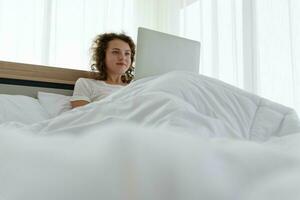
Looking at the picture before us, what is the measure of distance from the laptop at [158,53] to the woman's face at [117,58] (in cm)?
79

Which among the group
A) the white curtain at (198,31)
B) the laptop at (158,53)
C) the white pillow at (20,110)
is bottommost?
the white pillow at (20,110)

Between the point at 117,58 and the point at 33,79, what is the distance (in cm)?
52

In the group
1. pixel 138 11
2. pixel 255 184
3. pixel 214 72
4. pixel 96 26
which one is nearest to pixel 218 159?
pixel 255 184

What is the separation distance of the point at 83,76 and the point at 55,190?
1.98 metres

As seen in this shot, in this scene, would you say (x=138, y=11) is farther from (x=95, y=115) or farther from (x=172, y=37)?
(x=95, y=115)

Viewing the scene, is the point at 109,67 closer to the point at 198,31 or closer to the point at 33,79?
the point at 33,79

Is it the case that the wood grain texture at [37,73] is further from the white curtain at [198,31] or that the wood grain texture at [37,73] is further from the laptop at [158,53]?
the white curtain at [198,31]

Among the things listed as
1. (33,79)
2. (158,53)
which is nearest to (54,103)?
(33,79)

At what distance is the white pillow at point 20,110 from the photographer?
1.50m

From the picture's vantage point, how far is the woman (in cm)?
199

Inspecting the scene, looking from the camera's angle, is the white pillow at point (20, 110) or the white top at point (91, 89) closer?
the white pillow at point (20, 110)

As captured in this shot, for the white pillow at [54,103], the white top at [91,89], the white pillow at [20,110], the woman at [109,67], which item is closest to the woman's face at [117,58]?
the woman at [109,67]

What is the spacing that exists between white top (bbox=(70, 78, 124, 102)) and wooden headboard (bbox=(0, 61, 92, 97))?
0.14m

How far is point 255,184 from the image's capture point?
253 mm
